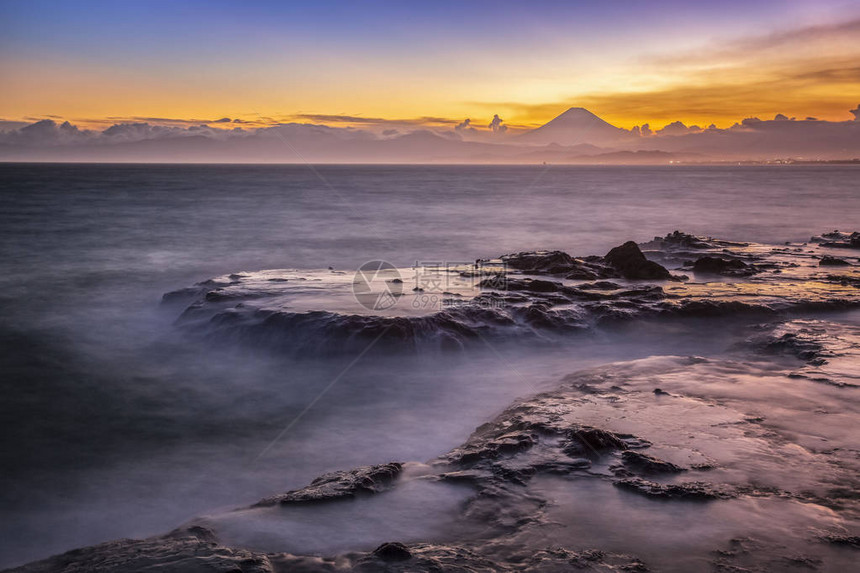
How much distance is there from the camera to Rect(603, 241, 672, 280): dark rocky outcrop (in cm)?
1502

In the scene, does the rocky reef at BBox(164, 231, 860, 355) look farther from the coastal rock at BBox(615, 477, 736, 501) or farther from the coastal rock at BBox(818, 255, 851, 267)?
the coastal rock at BBox(615, 477, 736, 501)

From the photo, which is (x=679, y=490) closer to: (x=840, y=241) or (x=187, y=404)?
(x=187, y=404)

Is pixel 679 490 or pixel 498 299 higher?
pixel 498 299

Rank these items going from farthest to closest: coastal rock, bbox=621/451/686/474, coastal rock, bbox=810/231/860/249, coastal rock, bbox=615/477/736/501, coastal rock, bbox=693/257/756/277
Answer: coastal rock, bbox=810/231/860/249, coastal rock, bbox=693/257/756/277, coastal rock, bbox=621/451/686/474, coastal rock, bbox=615/477/736/501

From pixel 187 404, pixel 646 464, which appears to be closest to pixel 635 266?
pixel 646 464

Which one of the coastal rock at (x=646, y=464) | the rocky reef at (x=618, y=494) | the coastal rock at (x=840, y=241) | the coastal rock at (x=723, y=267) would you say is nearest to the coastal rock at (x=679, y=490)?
the rocky reef at (x=618, y=494)

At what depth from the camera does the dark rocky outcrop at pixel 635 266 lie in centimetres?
1502

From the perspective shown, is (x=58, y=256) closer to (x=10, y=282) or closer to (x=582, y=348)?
(x=10, y=282)

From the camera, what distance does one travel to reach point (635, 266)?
50.1 feet

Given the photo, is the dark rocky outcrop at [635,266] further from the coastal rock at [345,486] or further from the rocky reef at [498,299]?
the coastal rock at [345,486]

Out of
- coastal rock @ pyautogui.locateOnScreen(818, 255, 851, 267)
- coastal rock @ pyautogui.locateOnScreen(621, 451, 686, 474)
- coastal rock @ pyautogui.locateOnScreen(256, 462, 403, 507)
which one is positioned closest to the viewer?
coastal rock @ pyautogui.locateOnScreen(256, 462, 403, 507)

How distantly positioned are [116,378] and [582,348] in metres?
8.10

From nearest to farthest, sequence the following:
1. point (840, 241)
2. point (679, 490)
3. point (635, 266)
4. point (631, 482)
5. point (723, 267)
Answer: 1. point (679, 490)
2. point (631, 482)
3. point (635, 266)
4. point (723, 267)
5. point (840, 241)

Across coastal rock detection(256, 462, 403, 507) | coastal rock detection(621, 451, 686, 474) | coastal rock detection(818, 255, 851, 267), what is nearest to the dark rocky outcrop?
coastal rock detection(818, 255, 851, 267)
